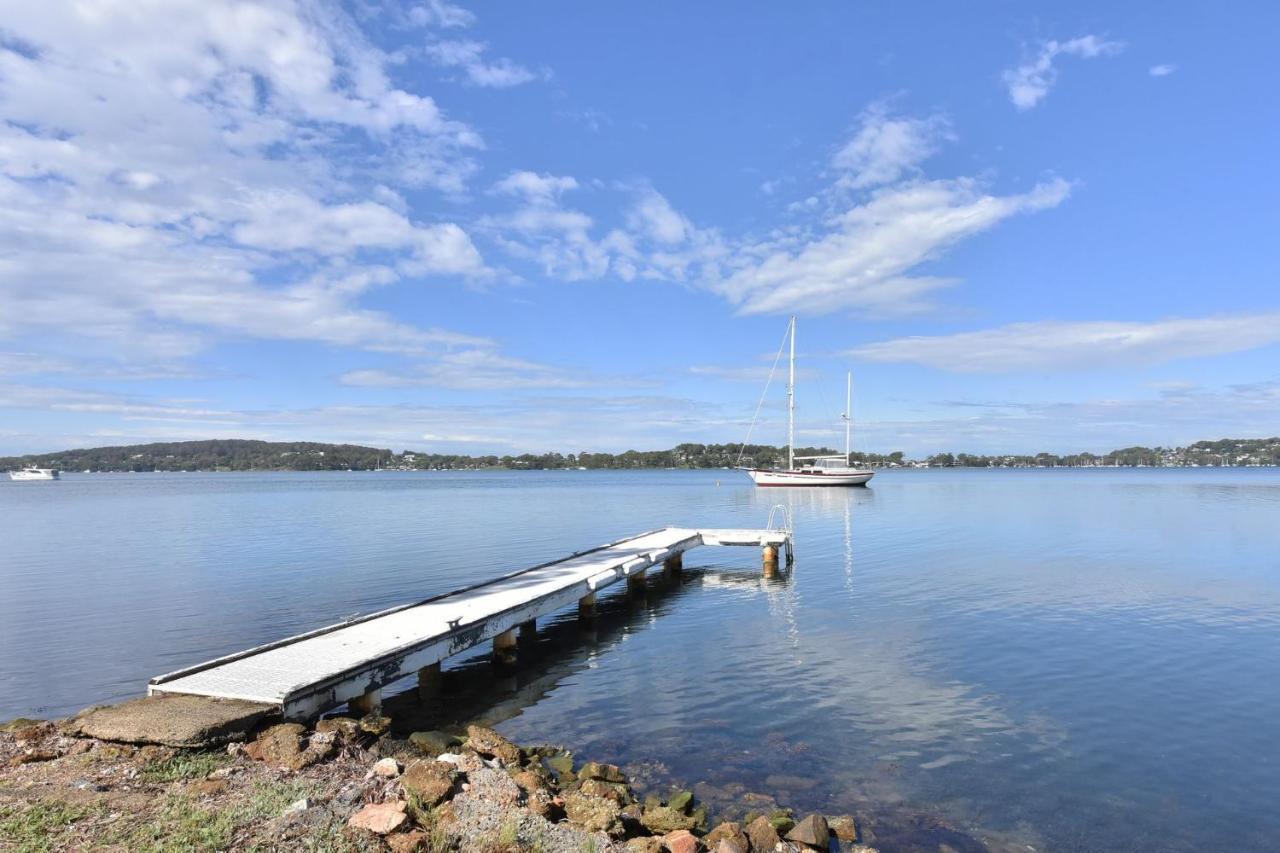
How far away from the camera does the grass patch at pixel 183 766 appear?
774 centimetres

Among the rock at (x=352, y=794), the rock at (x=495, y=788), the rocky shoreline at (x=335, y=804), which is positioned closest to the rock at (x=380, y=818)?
the rocky shoreline at (x=335, y=804)

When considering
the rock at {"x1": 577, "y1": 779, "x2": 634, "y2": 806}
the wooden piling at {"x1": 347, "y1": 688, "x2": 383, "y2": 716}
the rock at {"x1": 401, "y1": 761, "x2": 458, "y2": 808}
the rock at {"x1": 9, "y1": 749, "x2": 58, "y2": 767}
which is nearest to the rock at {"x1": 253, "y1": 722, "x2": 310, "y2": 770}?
the rock at {"x1": 401, "y1": 761, "x2": 458, "y2": 808}

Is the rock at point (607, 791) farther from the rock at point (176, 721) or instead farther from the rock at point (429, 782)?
the rock at point (176, 721)

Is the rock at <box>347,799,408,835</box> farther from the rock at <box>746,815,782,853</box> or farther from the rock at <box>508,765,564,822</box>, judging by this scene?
the rock at <box>746,815,782,853</box>

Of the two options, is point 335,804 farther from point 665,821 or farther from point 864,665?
point 864,665

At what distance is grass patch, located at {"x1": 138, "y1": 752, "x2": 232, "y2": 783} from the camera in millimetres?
7742

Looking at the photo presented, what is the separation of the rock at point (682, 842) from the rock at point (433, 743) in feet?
12.4

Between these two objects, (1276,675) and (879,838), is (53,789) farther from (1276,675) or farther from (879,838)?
(1276,675)

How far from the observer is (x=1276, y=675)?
1417 centimetres

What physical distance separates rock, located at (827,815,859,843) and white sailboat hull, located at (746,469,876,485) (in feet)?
291

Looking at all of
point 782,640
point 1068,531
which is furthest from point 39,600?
point 1068,531

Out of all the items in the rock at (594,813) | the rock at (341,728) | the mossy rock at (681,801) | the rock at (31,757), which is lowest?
the mossy rock at (681,801)

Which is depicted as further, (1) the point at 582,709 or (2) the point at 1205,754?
(1) the point at 582,709

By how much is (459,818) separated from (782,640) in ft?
36.5
